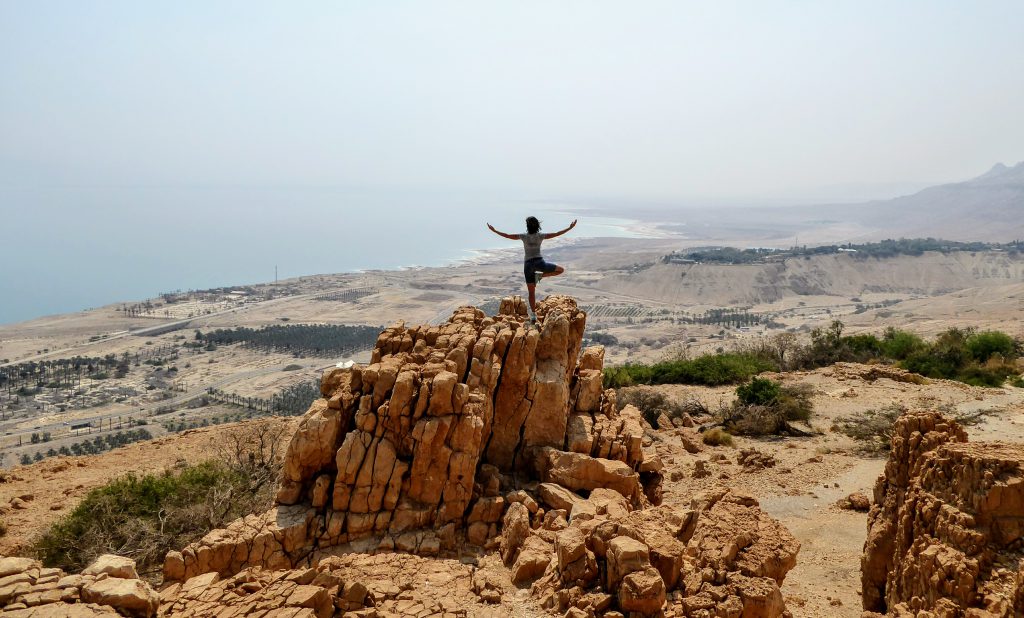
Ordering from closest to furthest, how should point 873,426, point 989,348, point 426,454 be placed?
point 426,454 → point 873,426 → point 989,348

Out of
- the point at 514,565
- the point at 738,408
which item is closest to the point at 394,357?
the point at 514,565

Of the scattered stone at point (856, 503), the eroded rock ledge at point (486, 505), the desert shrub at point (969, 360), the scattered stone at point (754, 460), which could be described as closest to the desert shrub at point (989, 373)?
the desert shrub at point (969, 360)

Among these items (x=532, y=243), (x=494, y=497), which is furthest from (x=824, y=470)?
(x=494, y=497)

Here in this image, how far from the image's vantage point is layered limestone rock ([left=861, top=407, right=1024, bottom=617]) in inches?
255

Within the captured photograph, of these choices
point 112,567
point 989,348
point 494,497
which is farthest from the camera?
point 989,348

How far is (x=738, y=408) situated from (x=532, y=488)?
14792 millimetres

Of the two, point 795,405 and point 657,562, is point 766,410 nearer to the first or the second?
point 795,405

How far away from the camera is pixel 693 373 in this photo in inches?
1190

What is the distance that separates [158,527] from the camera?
42.0 feet

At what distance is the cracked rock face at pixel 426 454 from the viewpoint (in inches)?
372

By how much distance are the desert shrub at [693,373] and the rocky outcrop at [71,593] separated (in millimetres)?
24920

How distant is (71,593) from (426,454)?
4.99m

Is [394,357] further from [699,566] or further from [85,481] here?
[85,481]

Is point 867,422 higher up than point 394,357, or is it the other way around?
point 394,357
